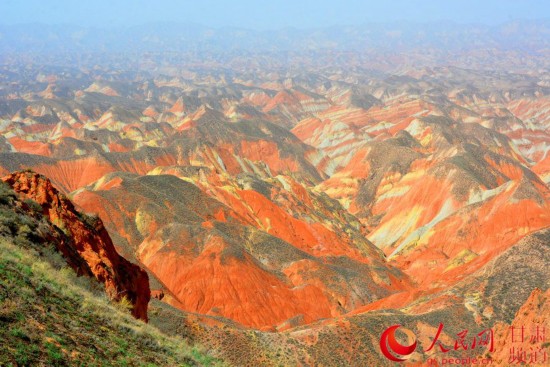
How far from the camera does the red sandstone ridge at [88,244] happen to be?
21328 mm

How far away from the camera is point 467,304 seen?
35062mm

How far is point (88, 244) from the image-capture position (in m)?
23.1
